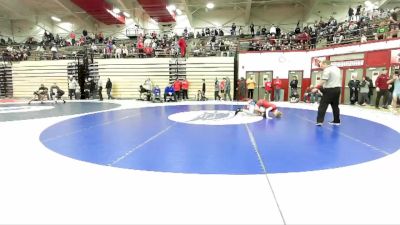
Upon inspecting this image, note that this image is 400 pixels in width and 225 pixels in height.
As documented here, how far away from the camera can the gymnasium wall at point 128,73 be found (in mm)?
19484

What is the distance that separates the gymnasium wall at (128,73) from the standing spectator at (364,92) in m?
7.98

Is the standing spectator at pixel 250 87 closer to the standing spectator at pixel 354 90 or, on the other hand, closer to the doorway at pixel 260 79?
the doorway at pixel 260 79

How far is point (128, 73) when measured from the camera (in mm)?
20625

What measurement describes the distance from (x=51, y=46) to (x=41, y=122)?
61.3 feet

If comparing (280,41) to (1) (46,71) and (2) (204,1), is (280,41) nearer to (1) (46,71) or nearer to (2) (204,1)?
(2) (204,1)

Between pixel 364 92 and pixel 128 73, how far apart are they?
15326mm

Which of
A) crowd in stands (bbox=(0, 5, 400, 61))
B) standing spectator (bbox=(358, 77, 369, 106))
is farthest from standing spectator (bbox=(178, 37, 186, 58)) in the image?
standing spectator (bbox=(358, 77, 369, 106))

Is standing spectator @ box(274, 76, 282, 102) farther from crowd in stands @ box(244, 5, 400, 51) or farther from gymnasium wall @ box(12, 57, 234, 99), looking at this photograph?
gymnasium wall @ box(12, 57, 234, 99)

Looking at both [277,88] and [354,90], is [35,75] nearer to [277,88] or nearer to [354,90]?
[277,88]

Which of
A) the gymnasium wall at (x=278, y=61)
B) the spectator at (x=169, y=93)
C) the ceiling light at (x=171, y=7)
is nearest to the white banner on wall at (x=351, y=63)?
the gymnasium wall at (x=278, y=61)

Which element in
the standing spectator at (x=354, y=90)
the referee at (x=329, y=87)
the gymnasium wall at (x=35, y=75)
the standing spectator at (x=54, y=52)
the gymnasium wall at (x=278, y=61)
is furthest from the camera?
the standing spectator at (x=54, y=52)

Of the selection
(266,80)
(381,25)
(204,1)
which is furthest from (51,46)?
(381,25)

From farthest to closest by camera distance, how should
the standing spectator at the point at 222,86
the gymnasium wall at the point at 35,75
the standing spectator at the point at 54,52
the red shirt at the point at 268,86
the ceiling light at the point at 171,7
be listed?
the ceiling light at the point at 171,7 < the standing spectator at the point at 54,52 < the gymnasium wall at the point at 35,75 < the standing spectator at the point at 222,86 < the red shirt at the point at 268,86

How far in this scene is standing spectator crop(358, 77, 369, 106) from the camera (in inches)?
523
